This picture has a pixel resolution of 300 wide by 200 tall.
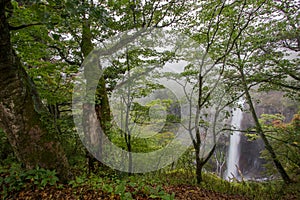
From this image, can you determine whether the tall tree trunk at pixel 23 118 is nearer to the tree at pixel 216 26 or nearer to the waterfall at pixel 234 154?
the tree at pixel 216 26

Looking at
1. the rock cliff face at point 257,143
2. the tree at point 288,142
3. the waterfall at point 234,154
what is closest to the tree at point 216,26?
the tree at point 288,142

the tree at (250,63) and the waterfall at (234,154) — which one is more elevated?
the tree at (250,63)

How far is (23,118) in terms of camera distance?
1984mm

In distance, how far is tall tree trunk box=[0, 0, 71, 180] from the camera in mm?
1803

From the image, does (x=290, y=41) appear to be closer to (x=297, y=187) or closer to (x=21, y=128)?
(x=297, y=187)

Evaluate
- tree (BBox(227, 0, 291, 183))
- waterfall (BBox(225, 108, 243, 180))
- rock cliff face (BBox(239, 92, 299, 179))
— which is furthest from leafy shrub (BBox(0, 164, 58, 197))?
waterfall (BBox(225, 108, 243, 180))

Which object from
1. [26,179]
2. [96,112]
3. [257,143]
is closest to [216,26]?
[96,112]

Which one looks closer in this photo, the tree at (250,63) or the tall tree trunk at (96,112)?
the tall tree trunk at (96,112)

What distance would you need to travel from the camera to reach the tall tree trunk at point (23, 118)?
5.91ft

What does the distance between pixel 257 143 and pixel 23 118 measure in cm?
1594

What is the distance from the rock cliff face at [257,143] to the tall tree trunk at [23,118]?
13.1 meters

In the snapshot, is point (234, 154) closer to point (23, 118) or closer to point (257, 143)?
point (257, 143)

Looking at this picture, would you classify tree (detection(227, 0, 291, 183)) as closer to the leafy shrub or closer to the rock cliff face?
the leafy shrub

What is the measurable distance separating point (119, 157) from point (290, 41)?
5323 millimetres
